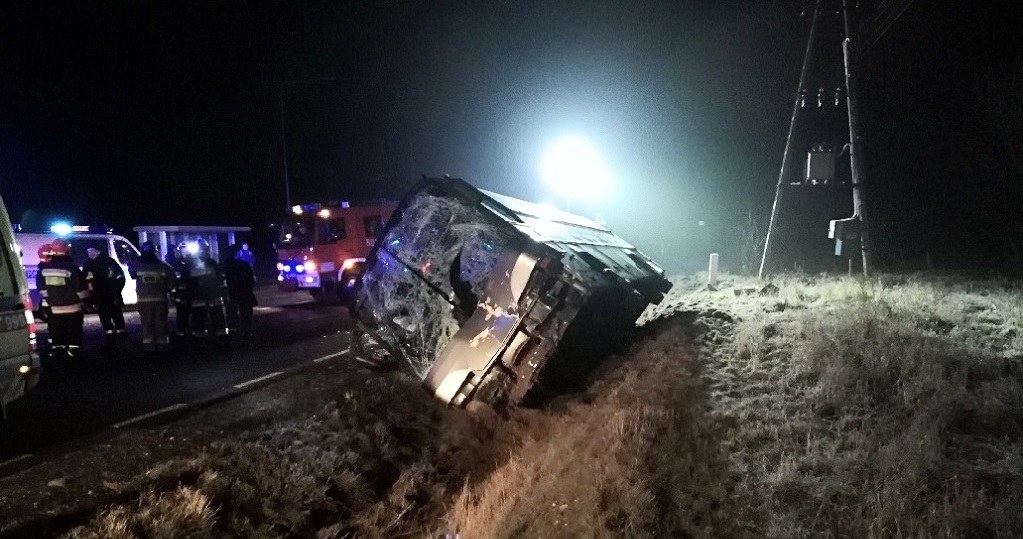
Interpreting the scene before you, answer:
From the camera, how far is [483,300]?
5012 millimetres

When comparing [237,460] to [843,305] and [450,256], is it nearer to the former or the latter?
[450,256]

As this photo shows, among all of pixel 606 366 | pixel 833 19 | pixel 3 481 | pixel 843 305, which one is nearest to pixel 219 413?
pixel 3 481

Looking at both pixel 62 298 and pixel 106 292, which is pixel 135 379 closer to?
pixel 62 298

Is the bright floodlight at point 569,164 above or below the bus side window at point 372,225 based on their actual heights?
above

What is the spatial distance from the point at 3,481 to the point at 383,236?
3309 millimetres

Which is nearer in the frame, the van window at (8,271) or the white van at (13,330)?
the white van at (13,330)

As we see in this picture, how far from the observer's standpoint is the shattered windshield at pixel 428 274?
17.0 ft

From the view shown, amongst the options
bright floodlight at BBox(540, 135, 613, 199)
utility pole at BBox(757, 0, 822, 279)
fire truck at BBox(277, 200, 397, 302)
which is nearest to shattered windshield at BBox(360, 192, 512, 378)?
utility pole at BBox(757, 0, 822, 279)

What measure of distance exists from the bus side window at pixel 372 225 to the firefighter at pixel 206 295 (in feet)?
18.9

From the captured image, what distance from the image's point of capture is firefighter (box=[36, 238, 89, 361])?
695cm

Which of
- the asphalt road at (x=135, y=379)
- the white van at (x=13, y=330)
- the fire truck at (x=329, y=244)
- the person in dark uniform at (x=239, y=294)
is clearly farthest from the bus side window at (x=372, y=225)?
the white van at (x=13, y=330)

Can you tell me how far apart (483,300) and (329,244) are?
33.1 feet

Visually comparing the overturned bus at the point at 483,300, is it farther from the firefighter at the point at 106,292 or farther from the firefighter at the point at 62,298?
the firefighter at the point at 106,292

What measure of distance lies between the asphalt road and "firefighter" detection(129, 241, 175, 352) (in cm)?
23
